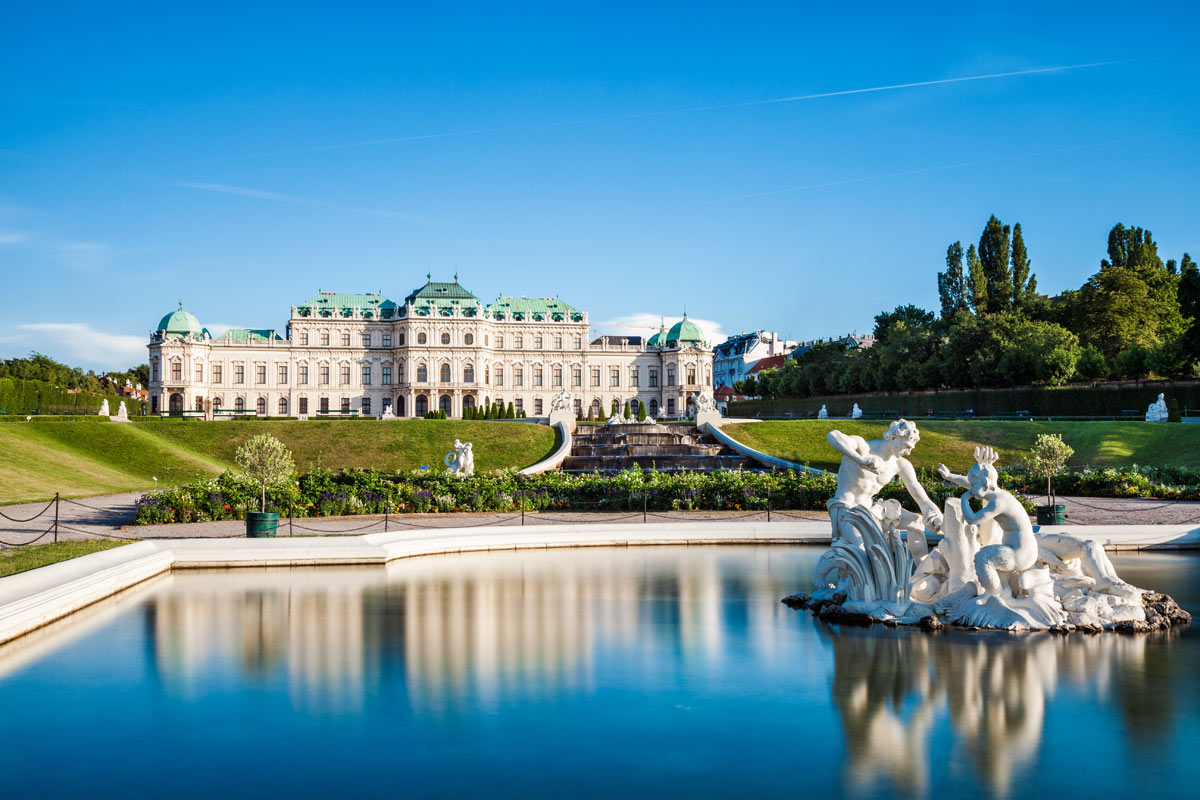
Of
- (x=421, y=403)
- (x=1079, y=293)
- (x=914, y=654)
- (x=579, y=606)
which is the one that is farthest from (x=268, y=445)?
(x=421, y=403)

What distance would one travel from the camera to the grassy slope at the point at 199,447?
30.9 metres

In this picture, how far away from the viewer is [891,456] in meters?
10.9

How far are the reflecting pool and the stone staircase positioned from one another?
22454 millimetres

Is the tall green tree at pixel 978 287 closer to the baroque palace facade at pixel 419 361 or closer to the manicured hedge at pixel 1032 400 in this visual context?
the manicured hedge at pixel 1032 400

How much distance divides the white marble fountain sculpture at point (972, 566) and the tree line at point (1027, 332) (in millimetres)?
41031

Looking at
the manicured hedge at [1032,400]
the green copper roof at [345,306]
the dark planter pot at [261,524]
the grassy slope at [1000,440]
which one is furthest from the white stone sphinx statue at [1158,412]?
the green copper roof at [345,306]

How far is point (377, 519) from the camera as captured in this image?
20562 mm

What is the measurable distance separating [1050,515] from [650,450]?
19.4 metres

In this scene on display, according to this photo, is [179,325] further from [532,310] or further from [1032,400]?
[1032,400]

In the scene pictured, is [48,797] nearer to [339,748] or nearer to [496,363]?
[339,748]

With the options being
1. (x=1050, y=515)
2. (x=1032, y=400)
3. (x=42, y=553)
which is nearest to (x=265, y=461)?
(x=42, y=553)

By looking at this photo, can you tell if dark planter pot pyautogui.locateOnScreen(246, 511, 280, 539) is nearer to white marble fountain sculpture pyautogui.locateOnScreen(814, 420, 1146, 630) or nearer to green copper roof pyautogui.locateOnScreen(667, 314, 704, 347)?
white marble fountain sculpture pyautogui.locateOnScreen(814, 420, 1146, 630)

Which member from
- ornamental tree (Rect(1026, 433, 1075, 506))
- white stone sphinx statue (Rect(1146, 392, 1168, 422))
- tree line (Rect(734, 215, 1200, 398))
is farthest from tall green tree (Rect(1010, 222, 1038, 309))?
ornamental tree (Rect(1026, 433, 1075, 506))

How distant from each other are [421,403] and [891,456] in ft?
276
